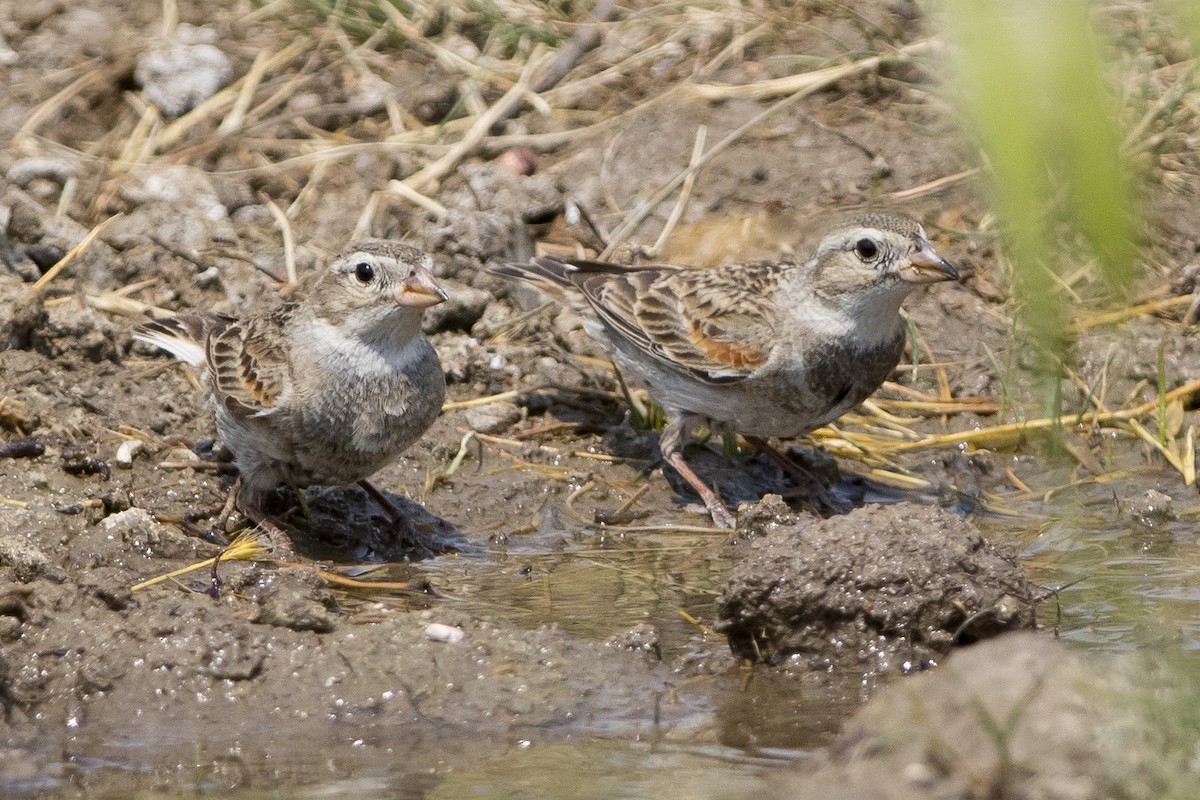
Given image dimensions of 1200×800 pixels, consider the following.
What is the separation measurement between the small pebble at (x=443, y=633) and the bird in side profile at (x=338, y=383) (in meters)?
1.34

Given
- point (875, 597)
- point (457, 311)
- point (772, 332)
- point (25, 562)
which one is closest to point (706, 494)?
point (772, 332)

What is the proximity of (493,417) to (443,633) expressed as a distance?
2788 mm

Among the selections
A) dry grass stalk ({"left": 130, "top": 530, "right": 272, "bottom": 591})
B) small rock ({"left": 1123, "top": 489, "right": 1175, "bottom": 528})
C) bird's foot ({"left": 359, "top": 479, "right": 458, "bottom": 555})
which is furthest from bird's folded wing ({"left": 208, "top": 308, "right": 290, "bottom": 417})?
small rock ({"left": 1123, "top": 489, "right": 1175, "bottom": 528})

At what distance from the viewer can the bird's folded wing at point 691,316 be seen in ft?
22.3

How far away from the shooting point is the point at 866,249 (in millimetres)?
6484

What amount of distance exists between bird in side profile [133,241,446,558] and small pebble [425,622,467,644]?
4.41 ft

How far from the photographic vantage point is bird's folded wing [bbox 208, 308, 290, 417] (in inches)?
227

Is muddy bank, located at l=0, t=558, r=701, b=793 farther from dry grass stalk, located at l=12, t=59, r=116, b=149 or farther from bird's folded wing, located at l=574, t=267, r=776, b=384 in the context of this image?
dry grass stalk, located at l=12, t=59, r=116, b=149

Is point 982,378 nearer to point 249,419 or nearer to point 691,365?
point 691,365

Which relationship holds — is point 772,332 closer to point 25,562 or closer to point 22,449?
point 22,449

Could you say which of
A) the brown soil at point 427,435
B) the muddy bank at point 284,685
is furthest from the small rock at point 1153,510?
the muddy bank at point 284,685

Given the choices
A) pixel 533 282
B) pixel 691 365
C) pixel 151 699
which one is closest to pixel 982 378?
pixel 691 365

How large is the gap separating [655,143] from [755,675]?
4919 millimetres

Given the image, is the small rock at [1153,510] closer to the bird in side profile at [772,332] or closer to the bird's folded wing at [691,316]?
the bird in side profile at [772,332]
